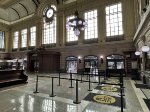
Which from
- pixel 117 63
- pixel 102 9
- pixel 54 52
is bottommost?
pixel 117 63

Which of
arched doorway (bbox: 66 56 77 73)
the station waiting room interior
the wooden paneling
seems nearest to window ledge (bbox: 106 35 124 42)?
the station waiting room interior

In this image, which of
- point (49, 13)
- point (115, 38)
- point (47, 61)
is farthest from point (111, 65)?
point (49, 13)

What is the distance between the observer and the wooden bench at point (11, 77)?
25.2 ft

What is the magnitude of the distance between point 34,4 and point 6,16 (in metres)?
7.69

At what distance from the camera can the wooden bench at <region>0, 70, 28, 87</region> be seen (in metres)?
7.67

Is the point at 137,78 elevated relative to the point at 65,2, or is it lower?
lower

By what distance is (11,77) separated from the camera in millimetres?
8336

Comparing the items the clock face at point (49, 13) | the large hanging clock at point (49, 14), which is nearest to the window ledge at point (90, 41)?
the large hanging clock at point (49, 14)

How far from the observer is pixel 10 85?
26.2 ft

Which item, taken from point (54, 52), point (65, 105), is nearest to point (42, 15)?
point (54, 52)

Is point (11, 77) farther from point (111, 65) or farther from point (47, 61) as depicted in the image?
point (111, 65)

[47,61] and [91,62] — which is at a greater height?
[47,61]

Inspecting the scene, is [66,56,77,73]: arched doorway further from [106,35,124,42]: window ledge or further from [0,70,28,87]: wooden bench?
[0,70,28,87]: wooden bench

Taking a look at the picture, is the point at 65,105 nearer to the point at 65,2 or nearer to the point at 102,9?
the point at 102,9
